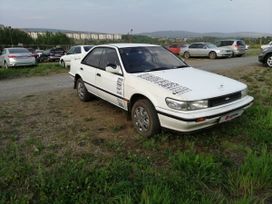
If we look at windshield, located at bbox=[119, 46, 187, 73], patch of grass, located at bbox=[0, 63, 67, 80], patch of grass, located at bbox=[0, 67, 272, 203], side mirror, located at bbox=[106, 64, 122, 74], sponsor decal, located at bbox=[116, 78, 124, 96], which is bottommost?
patch of grass, located at bbox=[0, 67, 272, 203]

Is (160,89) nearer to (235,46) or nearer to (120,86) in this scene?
(120,86)

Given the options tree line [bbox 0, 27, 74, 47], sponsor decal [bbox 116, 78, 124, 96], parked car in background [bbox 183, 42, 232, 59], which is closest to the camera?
sponsor decal [bbox 116, 78, 124, 96]

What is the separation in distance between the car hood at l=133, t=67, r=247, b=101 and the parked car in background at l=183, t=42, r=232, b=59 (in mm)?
17487

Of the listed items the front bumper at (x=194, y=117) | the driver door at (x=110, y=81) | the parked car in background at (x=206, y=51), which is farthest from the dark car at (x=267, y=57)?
the front bumper at (x=194, y=117)

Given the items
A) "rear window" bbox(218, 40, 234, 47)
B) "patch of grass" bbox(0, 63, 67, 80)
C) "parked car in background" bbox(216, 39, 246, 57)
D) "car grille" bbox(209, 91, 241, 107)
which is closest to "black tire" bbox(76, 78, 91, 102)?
"car grille" bbox(209, 91, 241, 107)

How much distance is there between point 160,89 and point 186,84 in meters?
0.43

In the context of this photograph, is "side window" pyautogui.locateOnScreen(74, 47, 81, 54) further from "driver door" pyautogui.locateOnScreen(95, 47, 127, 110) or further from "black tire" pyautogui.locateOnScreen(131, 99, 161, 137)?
"black tire" pyautogui.locateOnScreen(131, 99, 161, 137)

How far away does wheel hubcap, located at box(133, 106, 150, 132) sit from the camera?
446 cm

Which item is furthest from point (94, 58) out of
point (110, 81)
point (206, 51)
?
point (206, 51)

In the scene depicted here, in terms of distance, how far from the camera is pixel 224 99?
4176mm

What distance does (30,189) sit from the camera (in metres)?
3.13

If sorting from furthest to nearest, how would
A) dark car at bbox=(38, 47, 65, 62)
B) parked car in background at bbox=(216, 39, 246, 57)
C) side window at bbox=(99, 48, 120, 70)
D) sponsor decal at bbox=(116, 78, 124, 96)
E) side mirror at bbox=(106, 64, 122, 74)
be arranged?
1. dark car at bbox=(38, 47, 65, 62)
2. parked car in background at bbox=(216, 39, 246, 57)
3. side window at bbox=(99, 48, 120, 70)
4. side mirror at bbox=(106, 64, 122, 74)
5. sponsor decal at bbox=(116, 78, 124, 96)

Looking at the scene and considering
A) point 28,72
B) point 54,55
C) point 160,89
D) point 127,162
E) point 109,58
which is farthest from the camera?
point 54,55

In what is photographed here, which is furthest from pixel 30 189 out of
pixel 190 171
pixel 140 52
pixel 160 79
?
pixel 140 52
